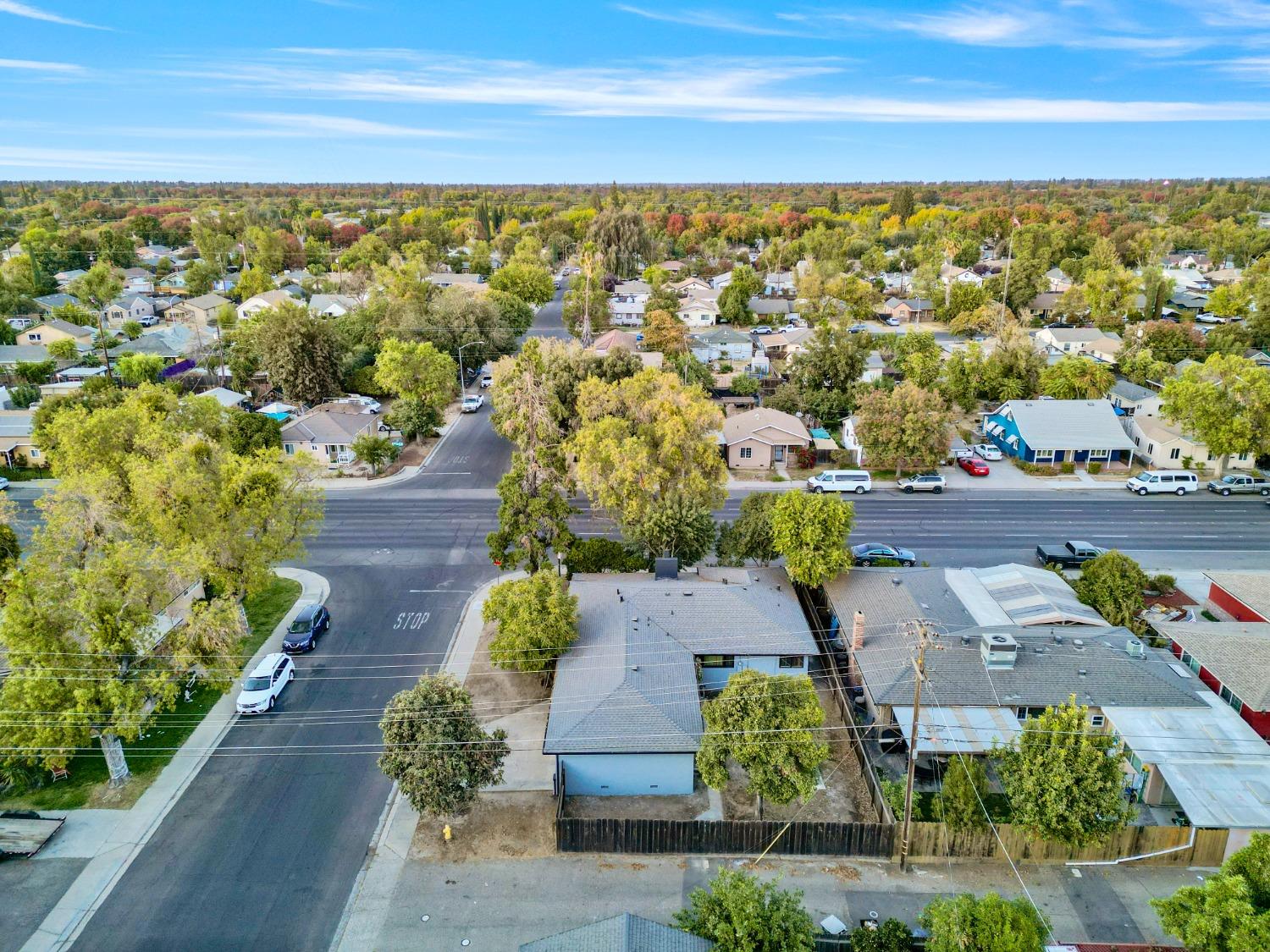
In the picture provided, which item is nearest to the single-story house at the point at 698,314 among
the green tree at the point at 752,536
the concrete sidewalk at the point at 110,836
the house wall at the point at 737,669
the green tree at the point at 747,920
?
the green tree at the point at 752,536

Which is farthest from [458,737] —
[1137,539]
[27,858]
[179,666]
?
[1137,539]

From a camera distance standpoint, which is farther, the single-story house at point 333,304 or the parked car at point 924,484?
the single-story house at point 333,304

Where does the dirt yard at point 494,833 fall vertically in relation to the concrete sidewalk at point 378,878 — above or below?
above

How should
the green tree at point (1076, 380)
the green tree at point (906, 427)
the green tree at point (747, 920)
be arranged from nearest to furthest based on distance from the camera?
the green tree at point (747, 920) → the green tree at point (906, 427) → the green tree at point (1076, 380)

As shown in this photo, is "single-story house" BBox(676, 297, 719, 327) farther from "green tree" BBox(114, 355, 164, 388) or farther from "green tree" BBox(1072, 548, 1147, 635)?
"green tree" BBox(1072, 548, 1147, 635)

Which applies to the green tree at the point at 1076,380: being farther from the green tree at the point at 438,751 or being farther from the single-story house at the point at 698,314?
the green tree at the point at 438,751

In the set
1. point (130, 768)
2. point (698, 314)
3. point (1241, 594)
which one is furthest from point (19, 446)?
point (1241, 594)

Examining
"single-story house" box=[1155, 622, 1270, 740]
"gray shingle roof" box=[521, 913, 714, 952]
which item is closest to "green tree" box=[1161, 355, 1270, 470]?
"single-story house" box=[1155, 622, 1270, 740]
